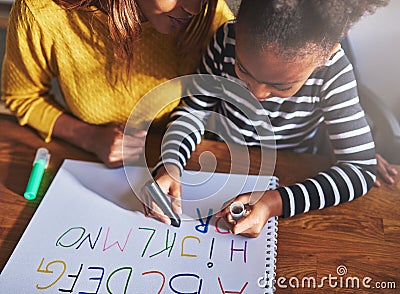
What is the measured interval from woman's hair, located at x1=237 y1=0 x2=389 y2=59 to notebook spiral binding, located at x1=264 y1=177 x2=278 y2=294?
22 centimetres

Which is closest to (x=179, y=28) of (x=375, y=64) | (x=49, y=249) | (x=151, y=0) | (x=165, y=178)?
(x=151, y=0)

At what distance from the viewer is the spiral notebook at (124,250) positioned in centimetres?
63

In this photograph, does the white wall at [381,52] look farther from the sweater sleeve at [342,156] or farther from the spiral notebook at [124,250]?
the spiral notebook at [124,250]

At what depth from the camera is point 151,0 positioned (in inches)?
26.2

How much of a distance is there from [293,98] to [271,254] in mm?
231

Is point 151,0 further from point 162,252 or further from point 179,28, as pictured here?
point 162,252

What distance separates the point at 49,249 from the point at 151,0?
327mm

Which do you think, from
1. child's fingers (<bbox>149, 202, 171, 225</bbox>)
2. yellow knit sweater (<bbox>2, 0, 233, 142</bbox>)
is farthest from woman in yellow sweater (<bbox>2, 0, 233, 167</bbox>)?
child's fingers (<bbox>149, 202, 171, 225</bbox>)

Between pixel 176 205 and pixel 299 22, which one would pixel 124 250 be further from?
pixel 299 22

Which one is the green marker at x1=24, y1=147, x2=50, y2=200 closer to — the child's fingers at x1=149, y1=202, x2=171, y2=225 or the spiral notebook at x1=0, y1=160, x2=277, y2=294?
the spiral notebook at x1=0, y1=160, x2=277, y2=294

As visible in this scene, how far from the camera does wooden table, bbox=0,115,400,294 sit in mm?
655

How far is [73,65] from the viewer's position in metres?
0.79

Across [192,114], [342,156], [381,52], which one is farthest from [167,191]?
[381,52]

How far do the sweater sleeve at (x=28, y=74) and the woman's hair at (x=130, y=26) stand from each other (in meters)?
0.06
